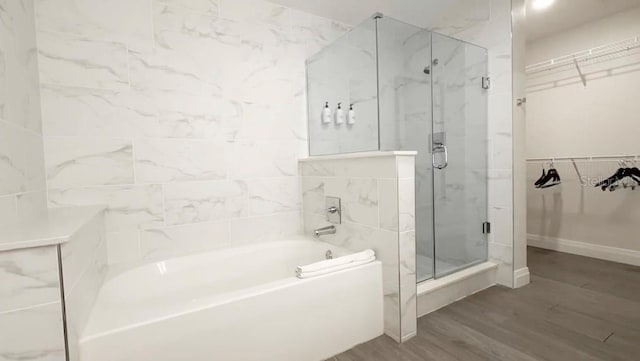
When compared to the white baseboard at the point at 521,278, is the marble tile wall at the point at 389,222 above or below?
above

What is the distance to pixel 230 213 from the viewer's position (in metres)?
2.20

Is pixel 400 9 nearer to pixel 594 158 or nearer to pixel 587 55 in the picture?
pixel 587 55

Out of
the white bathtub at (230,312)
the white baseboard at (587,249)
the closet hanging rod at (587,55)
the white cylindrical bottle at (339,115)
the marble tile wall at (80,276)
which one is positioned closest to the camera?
the marble tile wall at (80,276)

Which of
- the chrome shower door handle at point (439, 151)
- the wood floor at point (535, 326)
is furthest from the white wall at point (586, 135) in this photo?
the chrome shower door handle at point (439, 151)

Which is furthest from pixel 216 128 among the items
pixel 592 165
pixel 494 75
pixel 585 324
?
→ pixel 592 165

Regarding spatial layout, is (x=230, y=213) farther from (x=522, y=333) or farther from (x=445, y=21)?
(x=445, y=21)

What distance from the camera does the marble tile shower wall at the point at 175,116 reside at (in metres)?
1.73

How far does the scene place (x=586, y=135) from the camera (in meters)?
2.92

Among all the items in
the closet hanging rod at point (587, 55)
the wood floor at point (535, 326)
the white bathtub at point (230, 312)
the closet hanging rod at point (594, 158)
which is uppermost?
the closet hanging rod at point (587, 55)

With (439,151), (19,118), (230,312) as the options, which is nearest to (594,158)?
(439,151)

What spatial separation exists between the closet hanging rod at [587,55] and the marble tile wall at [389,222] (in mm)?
2621

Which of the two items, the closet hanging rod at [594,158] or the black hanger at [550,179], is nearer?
the closet hanging rod at [594,158]

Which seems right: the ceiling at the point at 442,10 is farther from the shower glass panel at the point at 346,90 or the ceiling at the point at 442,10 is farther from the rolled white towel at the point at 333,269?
the rolled white towel at the point at 333,269

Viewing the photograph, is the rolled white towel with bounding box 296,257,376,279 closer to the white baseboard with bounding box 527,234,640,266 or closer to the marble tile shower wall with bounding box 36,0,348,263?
the marble tile shower wall with bounding box 36,0,348,263
